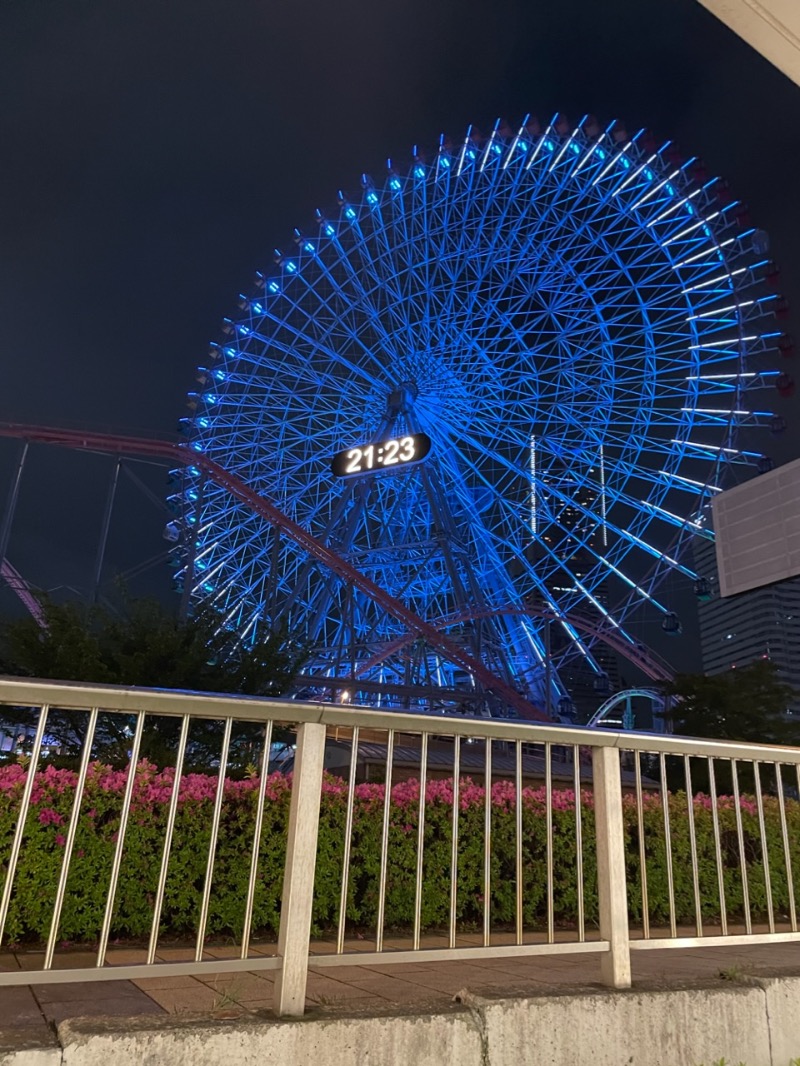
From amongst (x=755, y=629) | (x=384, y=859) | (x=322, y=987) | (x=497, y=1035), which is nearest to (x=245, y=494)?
(x=322, y=987)

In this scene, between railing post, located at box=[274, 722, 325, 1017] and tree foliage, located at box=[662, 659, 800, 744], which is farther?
tree foliage, located at box=[662, 659, 800, 744]

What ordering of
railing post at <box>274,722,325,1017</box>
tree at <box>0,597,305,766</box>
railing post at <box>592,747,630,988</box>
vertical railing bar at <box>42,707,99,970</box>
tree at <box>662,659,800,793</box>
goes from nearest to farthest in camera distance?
Result: vertical railing bar at <box>42,707,99,970</box> < railing post at <box>274,722,325,1017</box> < railing post at <box>592,747,630,988</box> < tree at <box>0,597,305,766</box> < tree at <box>662,659,800,793</box>

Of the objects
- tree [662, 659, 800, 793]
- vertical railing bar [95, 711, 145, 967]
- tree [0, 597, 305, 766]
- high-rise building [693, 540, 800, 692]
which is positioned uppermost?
high-rise building [693, 540, 800, 692]

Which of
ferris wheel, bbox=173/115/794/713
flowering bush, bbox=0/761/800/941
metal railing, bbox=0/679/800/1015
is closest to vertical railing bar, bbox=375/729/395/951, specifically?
metal railing, bbox=0/679/800/1015

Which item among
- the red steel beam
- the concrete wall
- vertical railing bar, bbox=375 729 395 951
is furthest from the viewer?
the red steel beam

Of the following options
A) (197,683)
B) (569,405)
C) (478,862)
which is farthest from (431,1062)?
(569,405)

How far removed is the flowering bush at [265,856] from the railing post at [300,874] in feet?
7.55

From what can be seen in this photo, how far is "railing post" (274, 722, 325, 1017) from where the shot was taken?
234 cm

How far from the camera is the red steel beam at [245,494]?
21234 millimetres

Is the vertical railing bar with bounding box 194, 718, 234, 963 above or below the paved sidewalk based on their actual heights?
above

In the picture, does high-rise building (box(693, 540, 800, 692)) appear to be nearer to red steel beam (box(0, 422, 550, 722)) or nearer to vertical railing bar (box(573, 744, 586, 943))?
red steel beam (box(0, 422, 550, 722))

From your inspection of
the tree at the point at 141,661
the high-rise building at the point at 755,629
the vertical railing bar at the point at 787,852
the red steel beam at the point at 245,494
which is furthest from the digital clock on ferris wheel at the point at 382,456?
the high-rise building at the point at 755,629

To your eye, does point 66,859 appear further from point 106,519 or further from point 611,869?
point 106,519

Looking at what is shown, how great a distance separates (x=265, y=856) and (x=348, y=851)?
2.48 meters
